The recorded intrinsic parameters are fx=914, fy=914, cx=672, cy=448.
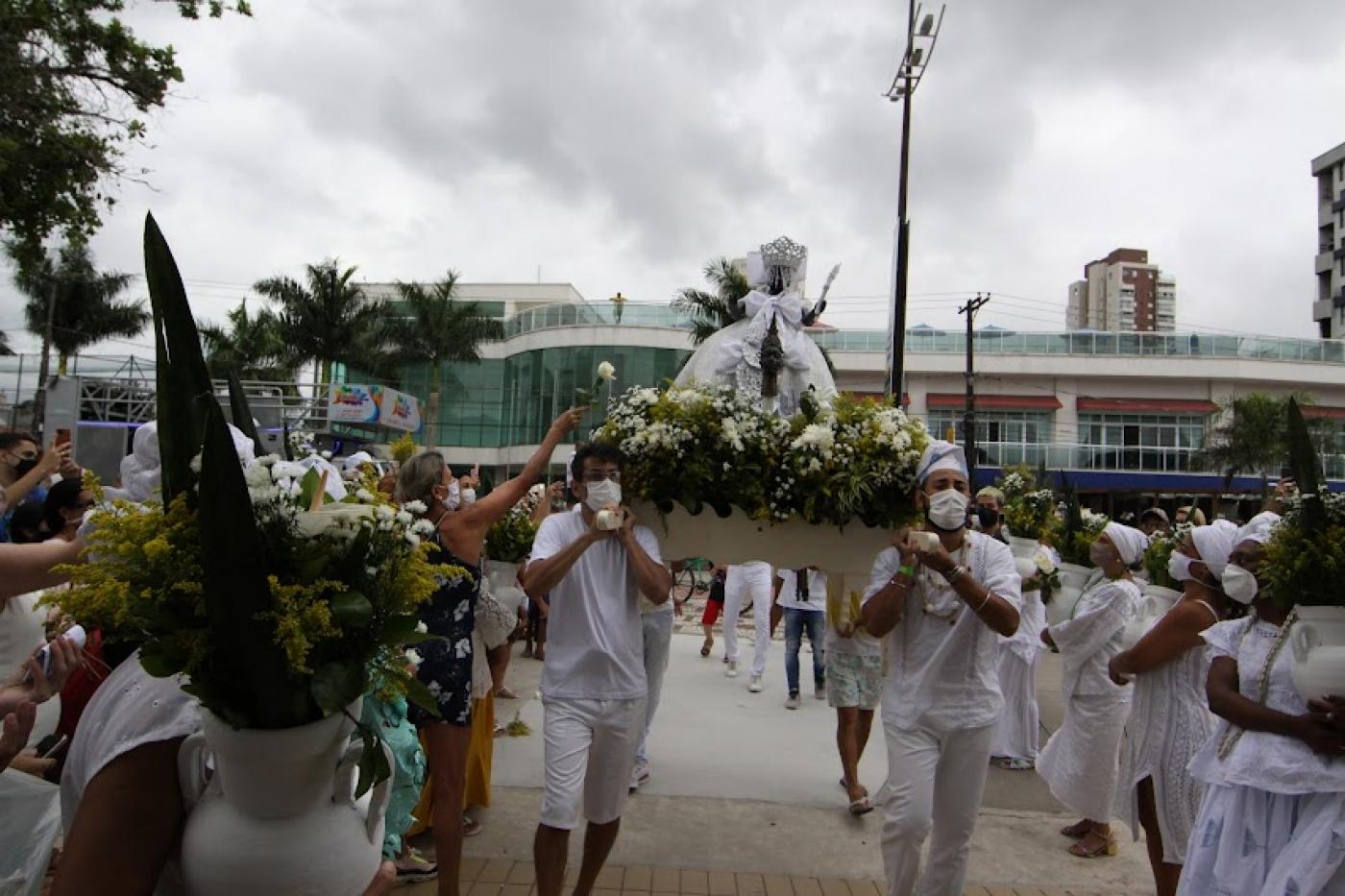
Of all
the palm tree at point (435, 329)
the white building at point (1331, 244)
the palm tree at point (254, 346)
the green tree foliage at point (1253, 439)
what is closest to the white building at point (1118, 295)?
the white building at point (1331, 244)

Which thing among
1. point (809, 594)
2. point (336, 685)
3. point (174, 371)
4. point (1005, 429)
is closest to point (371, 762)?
point (336, 685)

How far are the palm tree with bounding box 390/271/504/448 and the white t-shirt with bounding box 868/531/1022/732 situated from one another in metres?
35.1

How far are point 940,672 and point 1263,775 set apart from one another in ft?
3.74

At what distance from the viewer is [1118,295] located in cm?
8862

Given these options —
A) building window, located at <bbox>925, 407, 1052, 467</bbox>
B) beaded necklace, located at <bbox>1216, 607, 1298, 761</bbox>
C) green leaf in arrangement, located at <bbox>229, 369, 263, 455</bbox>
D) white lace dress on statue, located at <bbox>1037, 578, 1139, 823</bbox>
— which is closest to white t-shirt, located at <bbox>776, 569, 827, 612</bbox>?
white lace dress on statue, located at <bbox>1037, 578, 1139, 823</bbox>

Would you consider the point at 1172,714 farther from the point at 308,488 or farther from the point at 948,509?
the point at 308,488

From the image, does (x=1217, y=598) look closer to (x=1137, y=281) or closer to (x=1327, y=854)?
(x=1327, y=854)

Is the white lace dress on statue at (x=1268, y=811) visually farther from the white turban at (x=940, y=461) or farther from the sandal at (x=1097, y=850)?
the sandal at (x=1097, y=850)

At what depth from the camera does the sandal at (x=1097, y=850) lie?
482cm

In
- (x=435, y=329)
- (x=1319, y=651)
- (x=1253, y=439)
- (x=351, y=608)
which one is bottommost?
(x=1319, y=651)

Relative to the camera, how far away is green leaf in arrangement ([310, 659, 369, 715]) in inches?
64.2

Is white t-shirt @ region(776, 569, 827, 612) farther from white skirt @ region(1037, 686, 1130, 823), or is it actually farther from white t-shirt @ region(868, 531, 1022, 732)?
white t-shirt @ region(868, 531, 1022, 732)

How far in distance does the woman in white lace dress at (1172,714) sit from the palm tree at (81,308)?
4661 centimetres

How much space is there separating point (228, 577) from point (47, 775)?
1719 mm
